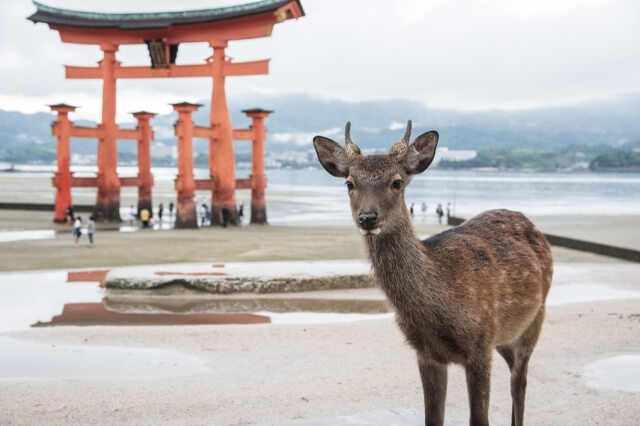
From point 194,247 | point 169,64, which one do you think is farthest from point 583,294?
point 169,64

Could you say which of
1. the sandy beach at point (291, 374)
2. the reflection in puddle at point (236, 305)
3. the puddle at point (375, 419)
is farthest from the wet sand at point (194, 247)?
the puddle at point (375, 419)

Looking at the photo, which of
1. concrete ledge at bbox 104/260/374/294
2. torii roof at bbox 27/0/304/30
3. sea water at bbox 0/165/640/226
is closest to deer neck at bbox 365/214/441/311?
concrete ledge at bbox 104/260/374/294

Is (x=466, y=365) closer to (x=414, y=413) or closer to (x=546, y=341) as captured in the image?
(x=414, y=413)

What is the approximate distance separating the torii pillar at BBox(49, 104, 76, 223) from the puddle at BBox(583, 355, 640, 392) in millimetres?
26468

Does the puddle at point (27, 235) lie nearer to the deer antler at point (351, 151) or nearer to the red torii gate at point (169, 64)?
the red torii gate at point (169, 64)

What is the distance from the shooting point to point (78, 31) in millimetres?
30609

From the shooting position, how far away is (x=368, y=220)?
4352mm

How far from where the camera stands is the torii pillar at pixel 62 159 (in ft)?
98.6

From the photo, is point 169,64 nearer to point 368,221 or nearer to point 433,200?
point 368,221

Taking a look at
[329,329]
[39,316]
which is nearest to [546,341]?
[329,329]

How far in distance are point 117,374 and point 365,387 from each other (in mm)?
2824

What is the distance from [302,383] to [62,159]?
25.6m

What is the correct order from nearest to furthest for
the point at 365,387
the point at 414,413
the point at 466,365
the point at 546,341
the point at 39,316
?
1. the point at 466,365
2. the point at 414,413
3. the point at 365,387
4. the point at 546,341
5. the point at 39,316

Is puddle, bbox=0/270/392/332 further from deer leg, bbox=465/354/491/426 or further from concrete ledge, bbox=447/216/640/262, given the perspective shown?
concrete ledge, bbox=447/216/640/262
